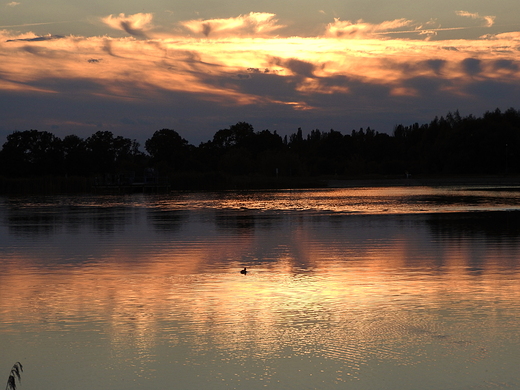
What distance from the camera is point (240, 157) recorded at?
12688 centimetres

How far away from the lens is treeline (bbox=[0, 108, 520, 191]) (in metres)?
109

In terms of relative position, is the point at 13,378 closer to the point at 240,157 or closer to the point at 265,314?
the point at 265,314

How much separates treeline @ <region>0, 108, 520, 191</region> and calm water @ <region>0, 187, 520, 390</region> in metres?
71.4

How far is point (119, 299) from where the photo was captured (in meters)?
11.6

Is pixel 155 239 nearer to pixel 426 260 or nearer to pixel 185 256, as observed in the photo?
pixel 185 256

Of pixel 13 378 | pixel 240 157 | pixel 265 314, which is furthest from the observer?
pixel 240 157

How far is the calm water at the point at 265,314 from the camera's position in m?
7.46

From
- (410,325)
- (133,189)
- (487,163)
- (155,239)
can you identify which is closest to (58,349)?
(410,325)

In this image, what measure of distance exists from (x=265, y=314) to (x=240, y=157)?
117 metres

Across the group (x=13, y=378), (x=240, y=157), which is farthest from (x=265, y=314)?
(x=240, y=157)

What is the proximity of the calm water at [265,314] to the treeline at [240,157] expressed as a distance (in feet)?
234

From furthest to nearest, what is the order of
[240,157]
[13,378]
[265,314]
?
1. [240,157]
2. [265,314]
3. [13,378]

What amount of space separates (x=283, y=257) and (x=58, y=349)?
366 inches

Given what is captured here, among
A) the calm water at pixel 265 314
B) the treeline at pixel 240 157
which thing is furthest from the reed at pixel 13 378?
the treeline at pixel 240 157
